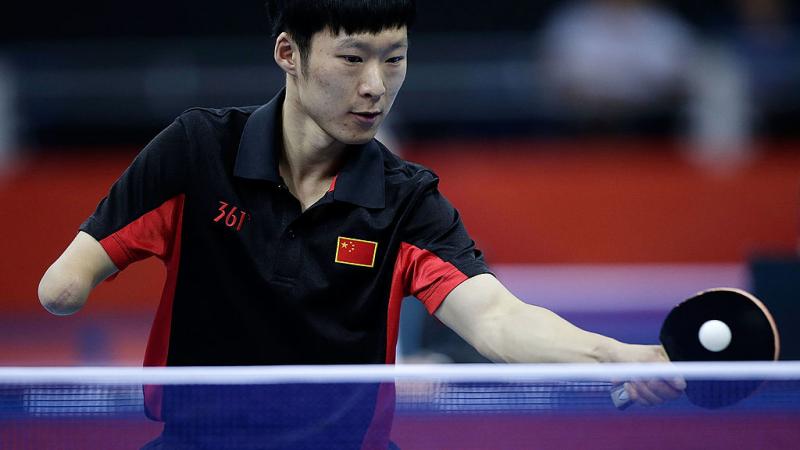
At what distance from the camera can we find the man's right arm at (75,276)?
2.45 m

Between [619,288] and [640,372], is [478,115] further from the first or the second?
[640,372]

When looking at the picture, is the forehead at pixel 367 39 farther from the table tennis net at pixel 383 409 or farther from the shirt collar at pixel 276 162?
the table tennis net at pixel 383 409

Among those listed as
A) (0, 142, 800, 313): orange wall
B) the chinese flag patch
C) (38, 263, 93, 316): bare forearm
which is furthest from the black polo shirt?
(0, 142, 800, 313): orange wall

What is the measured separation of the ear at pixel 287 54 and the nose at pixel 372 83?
0.17 m

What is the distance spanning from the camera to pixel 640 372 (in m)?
2.04

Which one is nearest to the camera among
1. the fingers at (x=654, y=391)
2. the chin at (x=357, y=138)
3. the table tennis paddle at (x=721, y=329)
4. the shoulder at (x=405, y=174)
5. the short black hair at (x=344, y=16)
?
the fingers at (x=654, y=391)

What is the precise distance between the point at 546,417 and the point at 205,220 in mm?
855

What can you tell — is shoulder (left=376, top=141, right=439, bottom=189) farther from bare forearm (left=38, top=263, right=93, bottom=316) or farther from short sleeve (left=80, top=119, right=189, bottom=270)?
bare forearm (left=38, top=263, right=93, bottom=316)

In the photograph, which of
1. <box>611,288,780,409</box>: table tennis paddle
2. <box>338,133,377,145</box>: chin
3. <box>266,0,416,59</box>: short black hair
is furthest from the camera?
<box>338,133,377,145</box>: chin

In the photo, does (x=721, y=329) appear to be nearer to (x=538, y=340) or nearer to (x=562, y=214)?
(x=538, y=340)

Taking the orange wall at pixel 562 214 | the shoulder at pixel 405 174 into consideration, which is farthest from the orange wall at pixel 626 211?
the shoulder at pixel 405 174

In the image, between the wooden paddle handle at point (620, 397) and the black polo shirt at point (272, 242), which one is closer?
the wooden paddle handle at point (620, 397)

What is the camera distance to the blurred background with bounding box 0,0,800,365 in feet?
20.2

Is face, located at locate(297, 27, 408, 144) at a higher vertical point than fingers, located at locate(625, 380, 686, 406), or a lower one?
higher
